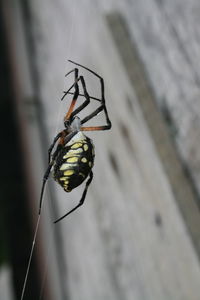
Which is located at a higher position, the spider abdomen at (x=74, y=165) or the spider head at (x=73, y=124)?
the spider head at (x=73, y=124)

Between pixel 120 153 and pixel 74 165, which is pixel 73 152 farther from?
pixel 120 153

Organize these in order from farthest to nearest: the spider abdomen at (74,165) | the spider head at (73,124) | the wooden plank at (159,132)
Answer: the spider head at (73,124)
the spider abdomen at (74,165)
the wooden plank at (159,132)

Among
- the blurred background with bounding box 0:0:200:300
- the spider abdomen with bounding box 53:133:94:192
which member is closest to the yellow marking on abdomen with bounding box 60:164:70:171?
the spider abdomen with bounding box 53:133:94:192

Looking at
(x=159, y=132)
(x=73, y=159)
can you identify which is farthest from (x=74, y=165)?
(x=159, y=132)

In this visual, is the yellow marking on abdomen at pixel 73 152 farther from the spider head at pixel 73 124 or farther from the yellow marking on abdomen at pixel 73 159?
the spider head at pixel 73 124

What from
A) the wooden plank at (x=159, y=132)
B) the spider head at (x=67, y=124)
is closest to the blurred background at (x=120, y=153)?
the wooden plank at (x=159, y=132)

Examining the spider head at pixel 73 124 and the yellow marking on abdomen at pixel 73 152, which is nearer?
Result: the yellow marking on abdomen at pixel 73 152

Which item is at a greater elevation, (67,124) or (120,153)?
(67,124)
